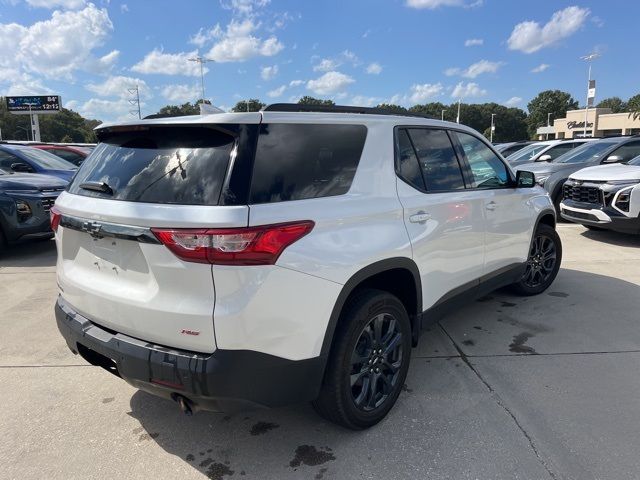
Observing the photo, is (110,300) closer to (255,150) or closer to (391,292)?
(255,150)

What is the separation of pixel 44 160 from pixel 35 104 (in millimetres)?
58355

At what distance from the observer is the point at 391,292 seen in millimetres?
3105

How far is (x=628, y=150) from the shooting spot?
9516 mm

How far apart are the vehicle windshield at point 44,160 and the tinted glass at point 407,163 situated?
823cm

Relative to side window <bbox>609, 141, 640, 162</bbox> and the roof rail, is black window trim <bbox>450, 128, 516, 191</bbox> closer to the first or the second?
the roof rail

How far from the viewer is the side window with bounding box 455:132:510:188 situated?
3844 millimetres

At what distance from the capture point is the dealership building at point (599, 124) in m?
60.2

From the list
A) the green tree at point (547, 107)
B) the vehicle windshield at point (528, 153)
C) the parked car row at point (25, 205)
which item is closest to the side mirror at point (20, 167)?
the parked car row at point (25, 205)

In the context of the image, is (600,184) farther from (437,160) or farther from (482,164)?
(437,160)

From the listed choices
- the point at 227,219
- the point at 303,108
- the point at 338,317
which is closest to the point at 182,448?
the point at 338,317

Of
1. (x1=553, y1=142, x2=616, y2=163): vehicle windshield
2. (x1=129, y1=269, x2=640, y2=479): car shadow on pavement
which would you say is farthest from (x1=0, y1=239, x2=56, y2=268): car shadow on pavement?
(x1=553, y1=142, x2=616, y2=163): vehicle windshield

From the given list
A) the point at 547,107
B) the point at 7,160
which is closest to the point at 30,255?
the point at 7,160

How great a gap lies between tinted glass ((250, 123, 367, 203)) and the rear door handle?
54 cm

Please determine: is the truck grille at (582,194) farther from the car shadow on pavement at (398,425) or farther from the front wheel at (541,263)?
the car shadow on pavement at (398,425)
